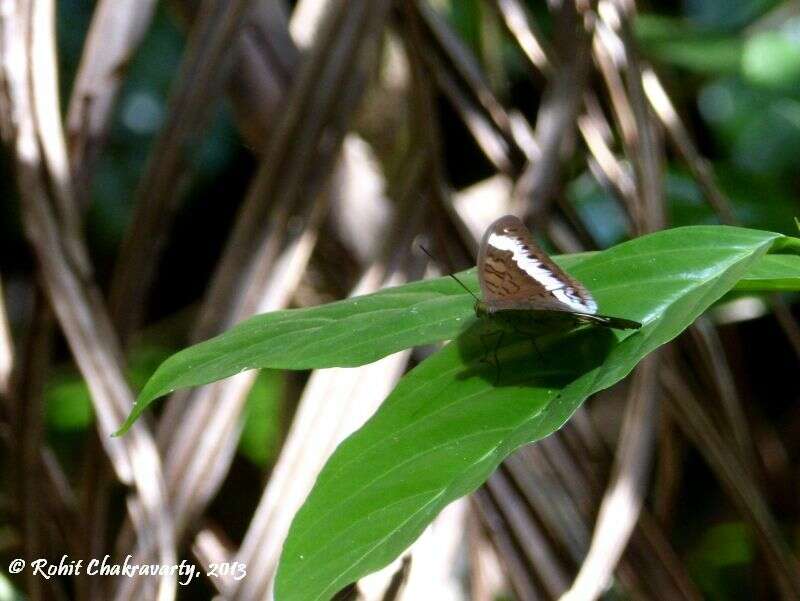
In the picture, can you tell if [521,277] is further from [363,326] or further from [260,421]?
[260,421]

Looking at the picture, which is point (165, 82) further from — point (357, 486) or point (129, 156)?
point (357, 486)

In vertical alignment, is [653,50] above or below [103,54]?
below

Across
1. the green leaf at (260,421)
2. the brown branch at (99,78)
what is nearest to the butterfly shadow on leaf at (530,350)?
the brown branch at (99,78)

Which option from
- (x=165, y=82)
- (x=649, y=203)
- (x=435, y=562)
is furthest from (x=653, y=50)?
(x=435, y=562)

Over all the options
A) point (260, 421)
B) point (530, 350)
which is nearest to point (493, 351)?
point (530, 350)

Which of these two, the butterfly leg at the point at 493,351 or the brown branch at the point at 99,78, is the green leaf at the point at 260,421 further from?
the butterfly leg at the point at 493,351

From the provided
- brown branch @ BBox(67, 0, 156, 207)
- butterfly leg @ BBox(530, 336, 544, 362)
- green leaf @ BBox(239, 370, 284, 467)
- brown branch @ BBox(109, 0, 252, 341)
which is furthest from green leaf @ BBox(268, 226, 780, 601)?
green leaf @ BBox(239, 370, 284, 467)
